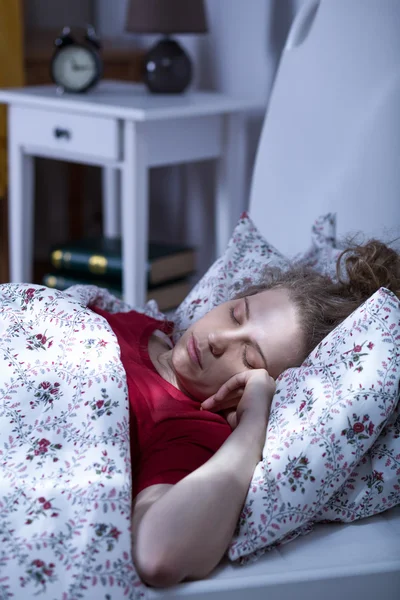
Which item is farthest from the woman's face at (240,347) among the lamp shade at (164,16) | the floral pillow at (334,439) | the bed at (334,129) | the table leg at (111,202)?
the table leg at (111,202)

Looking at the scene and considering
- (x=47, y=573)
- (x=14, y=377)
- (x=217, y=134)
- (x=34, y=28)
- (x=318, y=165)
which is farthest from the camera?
(x=34, y=28)

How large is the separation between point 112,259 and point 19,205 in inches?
12.4

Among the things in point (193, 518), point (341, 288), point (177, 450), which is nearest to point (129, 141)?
point (341, 288)

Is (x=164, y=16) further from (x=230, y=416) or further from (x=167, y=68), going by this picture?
(x=230, y=416)

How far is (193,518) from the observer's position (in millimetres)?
832

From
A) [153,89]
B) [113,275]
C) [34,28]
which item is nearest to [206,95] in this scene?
[153,89]

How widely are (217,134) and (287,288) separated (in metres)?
1.15

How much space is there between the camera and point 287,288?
1.18 m

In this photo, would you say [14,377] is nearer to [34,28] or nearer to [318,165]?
[318,165]

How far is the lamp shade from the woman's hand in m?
1.38

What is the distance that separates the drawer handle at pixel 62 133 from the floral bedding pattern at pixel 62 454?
1.06 meters

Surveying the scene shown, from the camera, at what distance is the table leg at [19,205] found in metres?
2.34

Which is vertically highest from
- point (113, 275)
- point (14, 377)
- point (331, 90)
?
point (331, 90)

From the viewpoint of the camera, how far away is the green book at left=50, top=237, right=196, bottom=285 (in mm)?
2334
